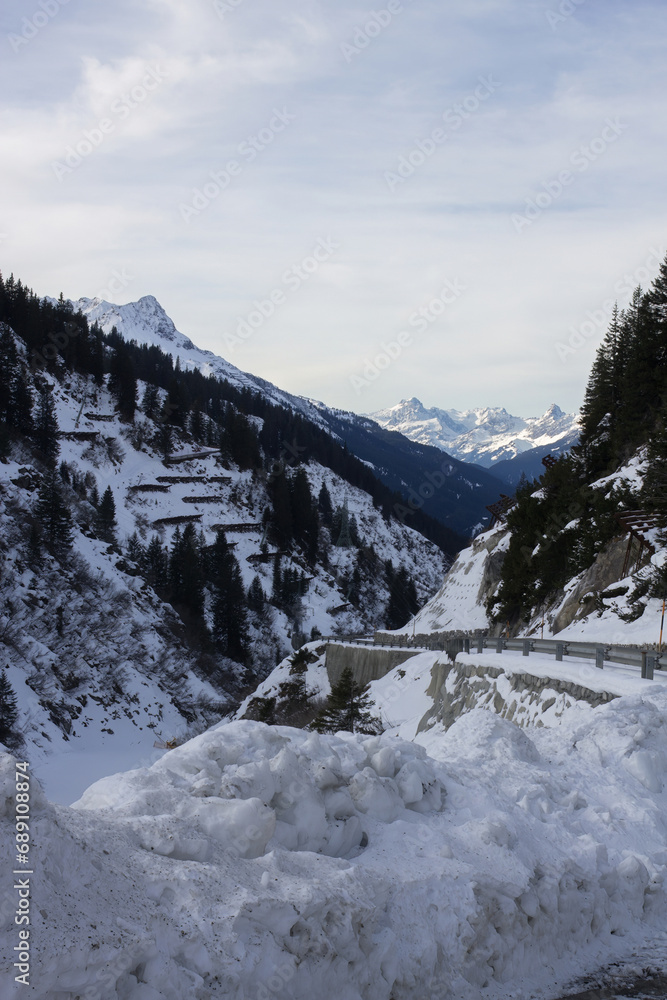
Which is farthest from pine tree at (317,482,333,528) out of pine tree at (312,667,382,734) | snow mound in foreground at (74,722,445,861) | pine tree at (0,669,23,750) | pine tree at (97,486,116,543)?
snow mound in foreground at (74,722,445,861)

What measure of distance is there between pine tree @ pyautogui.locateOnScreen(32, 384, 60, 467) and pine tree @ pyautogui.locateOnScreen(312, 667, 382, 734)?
216 feet

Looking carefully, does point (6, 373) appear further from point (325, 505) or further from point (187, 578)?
point (325, 505)

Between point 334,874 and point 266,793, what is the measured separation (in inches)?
37.6

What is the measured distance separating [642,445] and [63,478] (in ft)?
224

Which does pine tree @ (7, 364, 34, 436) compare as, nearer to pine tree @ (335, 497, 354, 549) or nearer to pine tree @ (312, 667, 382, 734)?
pine tree @ (335, 497, 354, 549)

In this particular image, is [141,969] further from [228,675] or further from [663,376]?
[228,675]

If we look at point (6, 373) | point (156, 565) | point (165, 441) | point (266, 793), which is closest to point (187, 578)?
point (156, 565)

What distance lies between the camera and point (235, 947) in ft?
15.6

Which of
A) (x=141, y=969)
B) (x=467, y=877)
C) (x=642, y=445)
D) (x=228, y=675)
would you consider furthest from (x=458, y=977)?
(x=228, y=675)

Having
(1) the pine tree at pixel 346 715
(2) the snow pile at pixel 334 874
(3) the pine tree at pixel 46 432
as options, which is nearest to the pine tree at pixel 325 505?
(3) the pine tree at pixel 46 432

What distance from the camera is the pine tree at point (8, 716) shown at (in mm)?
38281

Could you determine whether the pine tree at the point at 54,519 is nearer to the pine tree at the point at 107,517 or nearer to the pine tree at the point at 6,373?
the pine tree at the point at 107,517

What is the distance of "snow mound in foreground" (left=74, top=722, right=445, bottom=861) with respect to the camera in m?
5.84

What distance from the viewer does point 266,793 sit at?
6.36m
